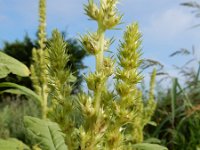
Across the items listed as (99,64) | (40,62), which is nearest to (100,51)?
(99,64)

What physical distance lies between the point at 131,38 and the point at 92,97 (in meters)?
0.21

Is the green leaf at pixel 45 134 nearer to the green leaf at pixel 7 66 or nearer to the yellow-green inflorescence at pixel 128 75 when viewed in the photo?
the green leaf at pixel 7 66

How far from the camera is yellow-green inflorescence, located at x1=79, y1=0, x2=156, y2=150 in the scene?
4.25 ft

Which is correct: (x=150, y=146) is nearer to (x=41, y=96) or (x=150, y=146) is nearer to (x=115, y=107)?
(x=115, y=107)

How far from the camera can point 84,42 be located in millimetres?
1368

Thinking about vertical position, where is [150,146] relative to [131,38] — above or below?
below

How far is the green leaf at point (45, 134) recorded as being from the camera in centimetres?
245

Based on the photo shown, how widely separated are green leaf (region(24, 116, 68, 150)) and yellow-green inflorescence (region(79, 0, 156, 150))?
1.04 meters

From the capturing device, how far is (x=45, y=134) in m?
2.58

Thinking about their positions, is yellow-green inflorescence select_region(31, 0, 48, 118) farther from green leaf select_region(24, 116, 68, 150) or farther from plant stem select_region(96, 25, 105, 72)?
plant stem select_region(96, 25, 105, 72)

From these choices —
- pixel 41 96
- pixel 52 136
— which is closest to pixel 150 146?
pixel 52 136

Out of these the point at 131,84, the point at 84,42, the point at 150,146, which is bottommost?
the point at 150,146

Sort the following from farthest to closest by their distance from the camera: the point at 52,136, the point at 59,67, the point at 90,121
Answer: the point at 52,136, the point at 59,67, the point at 90,121

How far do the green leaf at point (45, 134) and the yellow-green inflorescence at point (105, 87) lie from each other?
1.04 m
